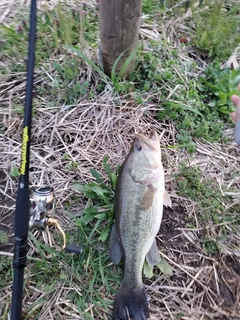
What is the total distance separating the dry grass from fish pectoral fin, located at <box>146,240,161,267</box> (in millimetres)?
111

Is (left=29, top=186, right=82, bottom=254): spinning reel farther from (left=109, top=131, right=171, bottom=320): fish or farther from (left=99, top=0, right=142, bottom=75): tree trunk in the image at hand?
(left=99, top=0, right=142, bottom=75): tree trunk

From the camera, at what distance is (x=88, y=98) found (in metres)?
3.19

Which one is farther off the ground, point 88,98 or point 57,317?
point 88,98

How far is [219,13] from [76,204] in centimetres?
256

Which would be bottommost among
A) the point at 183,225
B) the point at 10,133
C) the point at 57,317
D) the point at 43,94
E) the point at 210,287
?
the point at 57,317

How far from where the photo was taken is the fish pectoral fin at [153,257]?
2.49 meters

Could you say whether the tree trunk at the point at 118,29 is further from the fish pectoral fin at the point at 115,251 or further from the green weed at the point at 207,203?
the fish pectoral fin at the point at 115,251

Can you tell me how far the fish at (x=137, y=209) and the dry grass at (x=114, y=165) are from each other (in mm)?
230

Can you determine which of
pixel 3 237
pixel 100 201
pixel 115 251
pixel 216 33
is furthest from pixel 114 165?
pixel 216 33

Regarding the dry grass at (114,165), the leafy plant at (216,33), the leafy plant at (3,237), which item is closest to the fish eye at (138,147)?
the dry grass at (114,165)

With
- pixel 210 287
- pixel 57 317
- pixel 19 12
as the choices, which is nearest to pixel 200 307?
pixel 210 287

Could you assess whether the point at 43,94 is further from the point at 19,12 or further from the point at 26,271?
the point at 26,271

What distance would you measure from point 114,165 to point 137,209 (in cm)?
58

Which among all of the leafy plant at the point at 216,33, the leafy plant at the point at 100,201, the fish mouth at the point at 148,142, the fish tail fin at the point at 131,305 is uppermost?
the leafy plant at the point at 216,33
